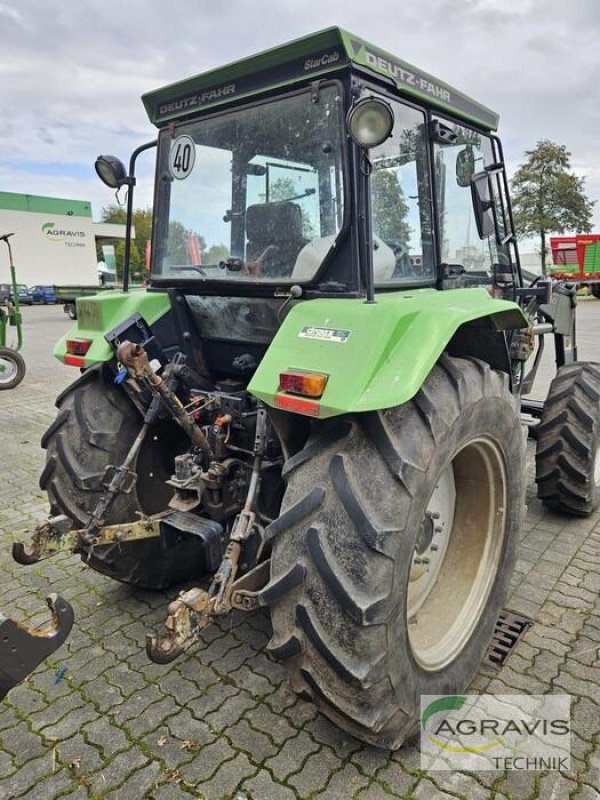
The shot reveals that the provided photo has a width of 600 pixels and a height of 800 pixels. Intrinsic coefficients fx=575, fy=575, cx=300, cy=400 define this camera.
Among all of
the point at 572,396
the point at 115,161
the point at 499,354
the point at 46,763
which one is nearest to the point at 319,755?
the point at 46,763

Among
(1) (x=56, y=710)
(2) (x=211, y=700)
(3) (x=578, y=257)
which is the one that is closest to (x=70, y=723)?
(1) (x=56, y=710)

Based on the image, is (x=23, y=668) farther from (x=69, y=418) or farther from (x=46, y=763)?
(x=69, y=418)

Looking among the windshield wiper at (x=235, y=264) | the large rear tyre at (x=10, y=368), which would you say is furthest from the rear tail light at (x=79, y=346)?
the large rear tyre at (x=10, y=368)

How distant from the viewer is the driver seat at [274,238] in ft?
8.00

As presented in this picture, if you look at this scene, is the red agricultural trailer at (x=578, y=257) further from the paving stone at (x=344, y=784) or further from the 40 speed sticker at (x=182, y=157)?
the paving stone at (x=344, y=784)

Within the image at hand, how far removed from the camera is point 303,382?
1.82 m

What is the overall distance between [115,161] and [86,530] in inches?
76.2

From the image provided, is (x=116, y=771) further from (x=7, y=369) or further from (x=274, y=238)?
(x=7, y=369)

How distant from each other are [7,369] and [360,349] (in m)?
8.29

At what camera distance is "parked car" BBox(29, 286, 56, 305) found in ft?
90.7

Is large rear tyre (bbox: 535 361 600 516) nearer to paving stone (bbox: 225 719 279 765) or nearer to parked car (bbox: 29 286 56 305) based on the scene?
paving stone (bbox: 225 719 279 765)

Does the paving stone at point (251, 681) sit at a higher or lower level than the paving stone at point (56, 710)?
higher

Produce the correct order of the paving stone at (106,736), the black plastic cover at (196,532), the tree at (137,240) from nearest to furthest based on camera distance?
the paving stone at (106,736) < the black plastic cover at (196,532) < the tree at (137,240)

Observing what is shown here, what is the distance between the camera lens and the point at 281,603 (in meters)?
1.84
